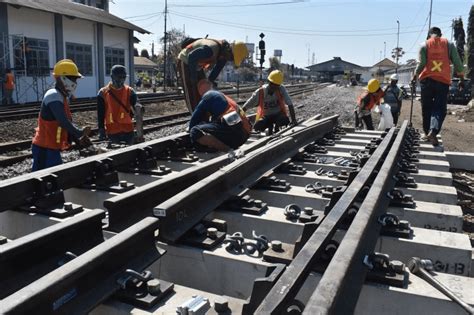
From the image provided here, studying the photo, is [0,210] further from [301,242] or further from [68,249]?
[301,242]

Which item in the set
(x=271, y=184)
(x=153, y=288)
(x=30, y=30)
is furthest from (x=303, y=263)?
(x=30, y=30)

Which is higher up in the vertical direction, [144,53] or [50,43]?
[144,53]

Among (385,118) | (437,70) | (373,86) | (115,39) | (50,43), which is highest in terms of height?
(115,39)

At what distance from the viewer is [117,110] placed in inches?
291

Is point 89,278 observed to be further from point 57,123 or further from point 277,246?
point 57,123

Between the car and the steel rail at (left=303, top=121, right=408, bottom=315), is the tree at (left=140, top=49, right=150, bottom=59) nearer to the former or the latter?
the car

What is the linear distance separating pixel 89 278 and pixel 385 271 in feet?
5.00

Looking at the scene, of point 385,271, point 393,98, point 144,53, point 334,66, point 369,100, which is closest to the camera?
point 385,271

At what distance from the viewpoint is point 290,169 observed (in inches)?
197

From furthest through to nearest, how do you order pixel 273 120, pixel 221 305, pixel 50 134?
pixel 273 120 → pixel 50 134 → pixel 221 305

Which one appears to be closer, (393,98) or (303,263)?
(303,263)

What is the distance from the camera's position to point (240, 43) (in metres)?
8.07

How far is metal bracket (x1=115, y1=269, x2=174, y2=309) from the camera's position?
2.19 metres

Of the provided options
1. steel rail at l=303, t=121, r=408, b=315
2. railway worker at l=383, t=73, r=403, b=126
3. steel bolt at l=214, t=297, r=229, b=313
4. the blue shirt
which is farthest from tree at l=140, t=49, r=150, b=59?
steel bolt at l=214, t=297, r=229, b=313
